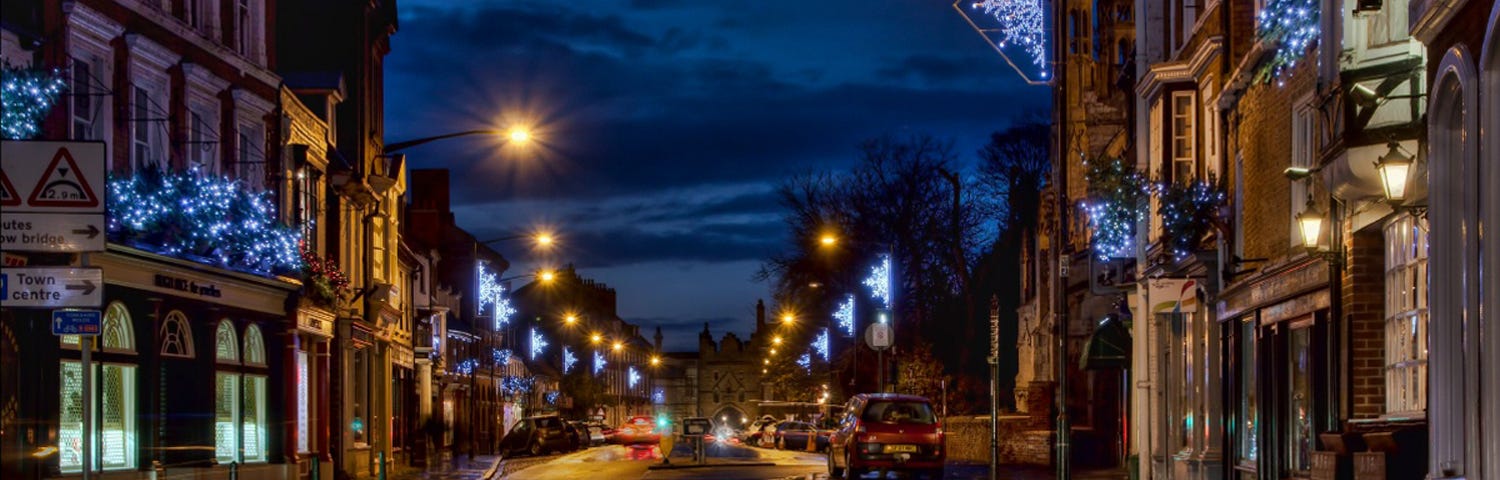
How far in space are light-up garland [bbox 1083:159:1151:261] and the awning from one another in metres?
2.20

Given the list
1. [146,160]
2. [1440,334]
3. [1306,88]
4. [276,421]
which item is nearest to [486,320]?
[276,421]

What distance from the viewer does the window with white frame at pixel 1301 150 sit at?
2097 centimetres

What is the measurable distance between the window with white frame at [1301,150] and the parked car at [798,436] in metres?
40.2

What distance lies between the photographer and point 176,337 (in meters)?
27.4

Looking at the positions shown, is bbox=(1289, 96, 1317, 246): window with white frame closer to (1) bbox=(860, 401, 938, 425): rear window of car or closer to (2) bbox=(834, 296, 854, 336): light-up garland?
(1) bbox=(860, 401, 938, 425): rear window of car

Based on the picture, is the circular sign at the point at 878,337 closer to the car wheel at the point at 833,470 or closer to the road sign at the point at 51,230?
the car wheel at the point at 833,470

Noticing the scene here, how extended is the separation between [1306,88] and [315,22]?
88.5ft

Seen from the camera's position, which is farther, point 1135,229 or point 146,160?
point 1135,229

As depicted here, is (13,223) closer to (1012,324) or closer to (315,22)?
(315,22)

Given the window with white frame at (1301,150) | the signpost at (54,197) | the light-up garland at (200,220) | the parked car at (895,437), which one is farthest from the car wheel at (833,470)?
the signpost at (54,197)

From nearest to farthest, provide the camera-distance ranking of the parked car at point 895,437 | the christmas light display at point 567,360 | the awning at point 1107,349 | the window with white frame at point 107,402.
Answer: the window with white frame at point 107,402 < the parked car at point 895,437 < the awning at point 1107,349 < the christmas light display at point 567,360

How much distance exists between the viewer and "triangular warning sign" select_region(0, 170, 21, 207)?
45.7 feet

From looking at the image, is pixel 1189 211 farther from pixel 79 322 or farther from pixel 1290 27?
pixel 79 322

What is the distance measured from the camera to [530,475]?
39.5 meters
